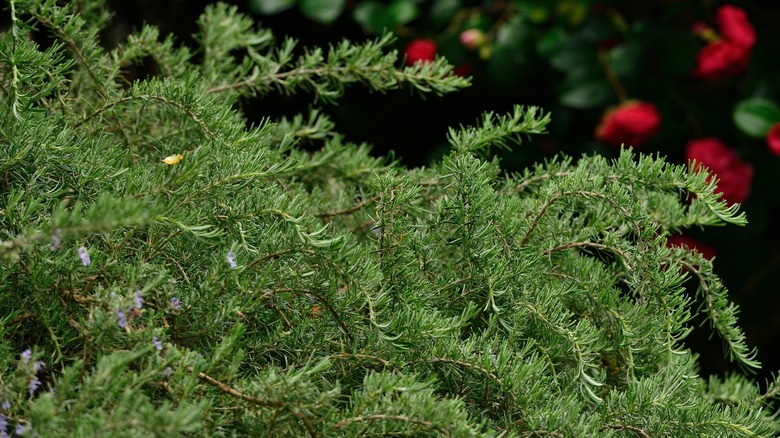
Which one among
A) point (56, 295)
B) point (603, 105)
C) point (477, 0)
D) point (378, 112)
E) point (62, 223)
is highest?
point (62, 223)

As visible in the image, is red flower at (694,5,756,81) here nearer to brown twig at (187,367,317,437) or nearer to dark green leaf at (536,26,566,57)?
dark green leaf at (536,26,566,57)

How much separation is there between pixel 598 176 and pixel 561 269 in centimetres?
13

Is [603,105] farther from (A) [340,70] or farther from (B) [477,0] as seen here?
(A) [340,70]

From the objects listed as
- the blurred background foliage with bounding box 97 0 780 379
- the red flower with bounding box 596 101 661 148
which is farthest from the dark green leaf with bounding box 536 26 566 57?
the red flower with bounding box 596 101 661 148

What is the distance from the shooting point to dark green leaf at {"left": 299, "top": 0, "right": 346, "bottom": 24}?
2164 millimetres

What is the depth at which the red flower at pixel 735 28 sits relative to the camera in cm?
192

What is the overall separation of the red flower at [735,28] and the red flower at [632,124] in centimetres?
22

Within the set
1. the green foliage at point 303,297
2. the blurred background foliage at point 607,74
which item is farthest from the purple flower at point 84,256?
the blurred background foliage at point 607,74

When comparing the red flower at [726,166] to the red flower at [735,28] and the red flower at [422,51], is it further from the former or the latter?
the red flower at [422,51]

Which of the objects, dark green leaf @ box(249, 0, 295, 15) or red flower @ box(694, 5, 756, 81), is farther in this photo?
dark green leaf @ box(249, 0, 295, 15)

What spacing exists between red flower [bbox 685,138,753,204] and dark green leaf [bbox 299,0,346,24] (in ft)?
3.01

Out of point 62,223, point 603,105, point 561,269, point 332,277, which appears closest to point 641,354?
point 561,269

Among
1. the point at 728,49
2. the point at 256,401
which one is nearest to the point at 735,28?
the point at 728,49

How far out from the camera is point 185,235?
79 cm
